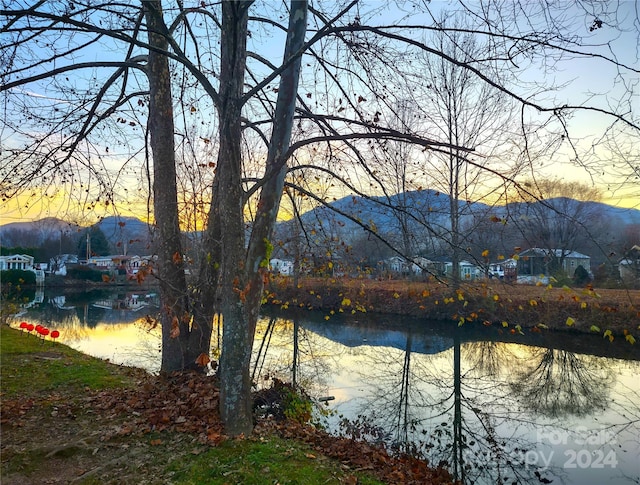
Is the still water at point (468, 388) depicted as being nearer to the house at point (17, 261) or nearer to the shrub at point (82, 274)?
the shrub at point (82, 274)

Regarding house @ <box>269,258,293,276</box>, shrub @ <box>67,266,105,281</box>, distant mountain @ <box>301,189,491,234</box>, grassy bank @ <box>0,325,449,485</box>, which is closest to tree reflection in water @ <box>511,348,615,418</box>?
grassy bank @ <box>0,325,449,485</box>

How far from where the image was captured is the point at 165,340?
5.98 meters

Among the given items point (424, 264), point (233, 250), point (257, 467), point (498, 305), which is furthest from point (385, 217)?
point (498, 305)

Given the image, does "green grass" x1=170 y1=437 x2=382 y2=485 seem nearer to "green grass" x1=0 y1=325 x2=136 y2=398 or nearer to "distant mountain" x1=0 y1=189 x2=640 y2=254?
"distant mountain" x1=0 y1=189 x2=640 y2=254

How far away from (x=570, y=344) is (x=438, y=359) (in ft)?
14.8

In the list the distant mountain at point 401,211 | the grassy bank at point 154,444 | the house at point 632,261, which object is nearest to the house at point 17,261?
the grassy bank at point 154,444

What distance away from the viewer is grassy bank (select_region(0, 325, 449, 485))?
11.5 ft

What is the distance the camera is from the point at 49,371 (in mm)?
6531

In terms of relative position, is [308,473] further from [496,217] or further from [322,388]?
[322,388]

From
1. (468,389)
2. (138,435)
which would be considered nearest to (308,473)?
(138,435)

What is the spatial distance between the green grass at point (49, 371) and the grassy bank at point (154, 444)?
0.14 feet

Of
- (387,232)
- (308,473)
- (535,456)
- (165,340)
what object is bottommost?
(535,456)

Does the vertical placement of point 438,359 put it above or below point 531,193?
below

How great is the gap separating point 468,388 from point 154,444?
288 inches
